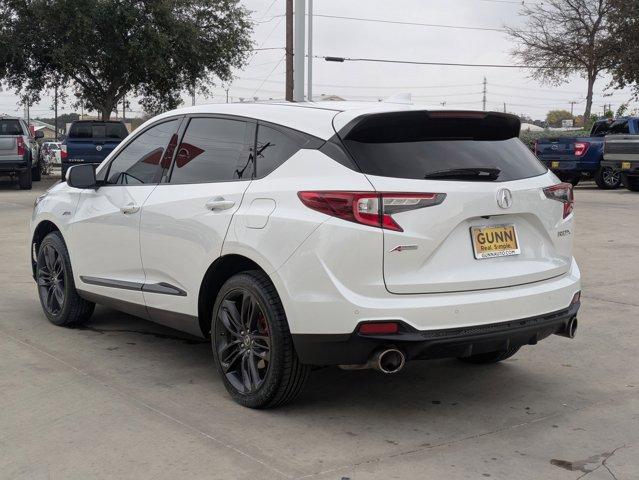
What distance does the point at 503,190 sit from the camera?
442 centimetres

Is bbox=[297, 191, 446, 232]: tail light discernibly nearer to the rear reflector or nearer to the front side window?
the rear reflector

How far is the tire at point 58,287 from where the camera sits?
6469mm

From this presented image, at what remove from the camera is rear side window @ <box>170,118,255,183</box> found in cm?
493

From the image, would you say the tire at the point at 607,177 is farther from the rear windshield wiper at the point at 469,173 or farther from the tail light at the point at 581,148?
the rear windshield wiper at the point at 469,173

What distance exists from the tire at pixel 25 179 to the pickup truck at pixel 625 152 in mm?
15312

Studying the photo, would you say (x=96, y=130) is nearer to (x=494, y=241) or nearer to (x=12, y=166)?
(x=12, y=166)

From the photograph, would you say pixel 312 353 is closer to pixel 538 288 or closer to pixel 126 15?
pixel 538 288

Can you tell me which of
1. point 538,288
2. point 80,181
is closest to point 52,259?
point 80,181

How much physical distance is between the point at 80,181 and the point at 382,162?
8.86 ft

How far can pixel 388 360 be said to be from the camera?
13.7ft

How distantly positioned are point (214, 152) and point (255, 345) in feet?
4.21

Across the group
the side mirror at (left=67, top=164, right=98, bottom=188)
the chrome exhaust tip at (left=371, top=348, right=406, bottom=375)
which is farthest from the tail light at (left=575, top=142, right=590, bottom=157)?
the chrome exhaust tip at (left=371, top=348, right=406, bottom=375)

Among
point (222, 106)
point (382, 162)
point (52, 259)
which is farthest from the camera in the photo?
point (52, 259)

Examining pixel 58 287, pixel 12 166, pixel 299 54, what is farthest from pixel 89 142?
pixel 58 287
